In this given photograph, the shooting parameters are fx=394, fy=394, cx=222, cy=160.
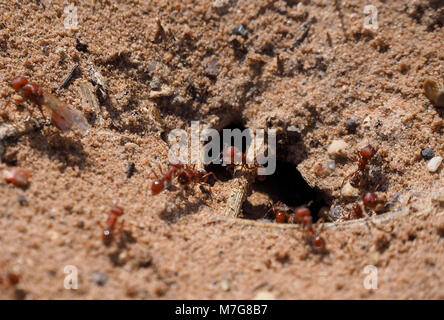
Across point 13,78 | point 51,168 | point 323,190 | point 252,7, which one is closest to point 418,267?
point 323,190

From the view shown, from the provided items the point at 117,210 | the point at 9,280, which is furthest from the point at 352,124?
the point at 9,280

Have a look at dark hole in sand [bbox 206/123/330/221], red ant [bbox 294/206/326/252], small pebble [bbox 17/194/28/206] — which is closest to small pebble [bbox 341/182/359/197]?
dark hole in sand [bbox 206/123/330/221]

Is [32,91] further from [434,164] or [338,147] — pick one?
[434,164]

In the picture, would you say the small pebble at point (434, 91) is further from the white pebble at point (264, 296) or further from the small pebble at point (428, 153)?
the white pebble at point (264, 296)

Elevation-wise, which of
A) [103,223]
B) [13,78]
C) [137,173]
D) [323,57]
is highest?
[323,57]

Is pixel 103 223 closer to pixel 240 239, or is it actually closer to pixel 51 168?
pixel 51 168
